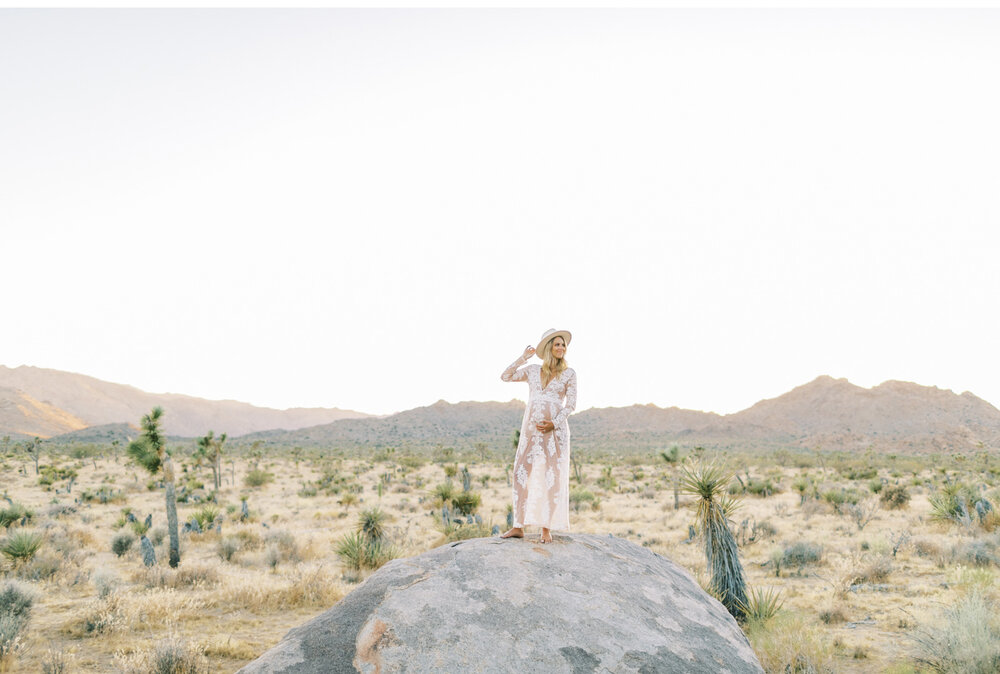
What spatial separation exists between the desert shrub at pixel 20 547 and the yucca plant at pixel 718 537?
47.0ft

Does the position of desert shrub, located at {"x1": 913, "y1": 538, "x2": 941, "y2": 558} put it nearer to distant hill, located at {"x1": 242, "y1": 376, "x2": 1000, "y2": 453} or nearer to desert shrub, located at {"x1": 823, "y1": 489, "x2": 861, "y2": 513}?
desert shrub, located at {"x1": 823, "y1": 489, "x2": 861, "y2": 513}

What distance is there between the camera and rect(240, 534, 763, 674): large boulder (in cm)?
420

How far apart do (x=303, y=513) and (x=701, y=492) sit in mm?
19299

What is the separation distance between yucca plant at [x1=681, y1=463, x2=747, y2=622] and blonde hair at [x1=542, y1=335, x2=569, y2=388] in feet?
13.8

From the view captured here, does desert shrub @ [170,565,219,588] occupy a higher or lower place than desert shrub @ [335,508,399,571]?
lower

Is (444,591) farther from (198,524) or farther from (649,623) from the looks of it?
(198,524)

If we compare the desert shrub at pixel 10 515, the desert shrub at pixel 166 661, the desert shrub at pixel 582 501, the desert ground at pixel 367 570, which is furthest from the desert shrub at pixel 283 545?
the desert shrub at pixel 582 501

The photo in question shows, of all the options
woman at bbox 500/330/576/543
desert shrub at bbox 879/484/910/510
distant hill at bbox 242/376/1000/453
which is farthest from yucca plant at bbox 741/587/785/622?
distant hill at bbox 242/376/1000/453

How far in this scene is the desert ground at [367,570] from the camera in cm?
809

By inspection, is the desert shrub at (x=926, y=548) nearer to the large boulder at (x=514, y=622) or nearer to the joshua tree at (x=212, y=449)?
the large boulder at (x=514, y=622)

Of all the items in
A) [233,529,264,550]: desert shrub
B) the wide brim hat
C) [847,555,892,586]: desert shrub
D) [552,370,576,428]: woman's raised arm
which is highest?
the wide brim hat

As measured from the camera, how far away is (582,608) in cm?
480

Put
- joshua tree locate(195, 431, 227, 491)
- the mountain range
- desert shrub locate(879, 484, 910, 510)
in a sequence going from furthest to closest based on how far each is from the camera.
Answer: the mountain range → joshua tree locate(195, 431, 227, 491) → desert shrub locate(879, 484, 910, 510)

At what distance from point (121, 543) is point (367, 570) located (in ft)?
24.5
